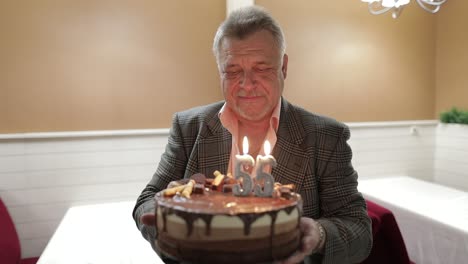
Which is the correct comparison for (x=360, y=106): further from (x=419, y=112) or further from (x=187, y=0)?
(x=187, y=0)

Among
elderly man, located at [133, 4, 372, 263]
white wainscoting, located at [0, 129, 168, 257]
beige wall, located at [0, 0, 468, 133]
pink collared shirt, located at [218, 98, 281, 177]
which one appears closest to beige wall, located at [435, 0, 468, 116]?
beige wall, located at [0, 0, 468, 133]

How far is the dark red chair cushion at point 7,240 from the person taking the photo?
9.21 ft

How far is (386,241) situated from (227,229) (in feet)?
6.24

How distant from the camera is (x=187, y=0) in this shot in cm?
353

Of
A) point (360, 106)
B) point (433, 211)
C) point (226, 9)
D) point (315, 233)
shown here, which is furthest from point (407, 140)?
point (315, 233)

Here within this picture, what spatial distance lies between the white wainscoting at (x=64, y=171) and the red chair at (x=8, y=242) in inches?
8.1

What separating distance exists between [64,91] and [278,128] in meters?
2.50

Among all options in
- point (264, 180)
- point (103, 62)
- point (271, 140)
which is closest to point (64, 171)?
point (103, 62)

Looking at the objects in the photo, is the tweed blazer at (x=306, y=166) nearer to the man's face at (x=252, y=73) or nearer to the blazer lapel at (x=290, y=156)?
the blazer lapel at (x=290, y=156)

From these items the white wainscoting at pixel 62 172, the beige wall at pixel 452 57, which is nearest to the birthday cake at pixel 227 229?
the white wainscoting at pixel 62 172

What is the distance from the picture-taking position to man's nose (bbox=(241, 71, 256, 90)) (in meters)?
1.28

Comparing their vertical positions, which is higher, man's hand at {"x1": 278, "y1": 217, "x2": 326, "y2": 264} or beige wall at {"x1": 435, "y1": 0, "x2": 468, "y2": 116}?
beige wall at {"x1": 435, "y1": 0, "x2": 468, "y2": 116}

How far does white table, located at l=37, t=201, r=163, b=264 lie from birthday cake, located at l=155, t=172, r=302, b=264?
1.37 metres

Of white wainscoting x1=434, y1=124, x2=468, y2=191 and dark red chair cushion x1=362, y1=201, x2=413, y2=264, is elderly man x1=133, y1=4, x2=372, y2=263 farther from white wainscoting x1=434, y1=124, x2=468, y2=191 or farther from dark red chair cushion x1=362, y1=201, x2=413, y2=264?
white wainscoting x1=434, y1=124, x2=468, y2=191
